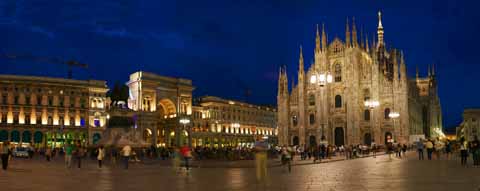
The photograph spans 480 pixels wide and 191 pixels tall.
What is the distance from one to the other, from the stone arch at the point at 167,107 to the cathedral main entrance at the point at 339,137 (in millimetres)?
32047

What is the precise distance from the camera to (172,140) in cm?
9338

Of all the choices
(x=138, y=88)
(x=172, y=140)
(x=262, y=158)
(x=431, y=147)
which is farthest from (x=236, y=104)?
(x=262, y=158)

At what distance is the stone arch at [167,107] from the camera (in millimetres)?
93088

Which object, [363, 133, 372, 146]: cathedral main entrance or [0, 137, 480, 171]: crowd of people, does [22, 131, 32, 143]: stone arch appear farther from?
[363, 133, 372, 146]: cathedral main entrance

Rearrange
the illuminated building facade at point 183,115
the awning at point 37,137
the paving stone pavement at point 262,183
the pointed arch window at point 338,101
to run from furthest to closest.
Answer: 1. the illuminated building facade at point 183,115
2. the awning at point 37,137
3. the pointed arch window at point 338,101
4. the paving stone pavement at point 262,183

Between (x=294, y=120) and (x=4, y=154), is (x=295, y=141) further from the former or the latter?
(x=4, y=154)

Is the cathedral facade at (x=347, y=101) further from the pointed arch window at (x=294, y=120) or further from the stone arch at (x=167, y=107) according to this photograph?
the stone arch at (x=167, y=107)

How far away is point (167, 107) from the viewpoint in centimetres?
9506

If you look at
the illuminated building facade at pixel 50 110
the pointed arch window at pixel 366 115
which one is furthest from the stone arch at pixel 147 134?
the pointed arch window at pixel 366 115

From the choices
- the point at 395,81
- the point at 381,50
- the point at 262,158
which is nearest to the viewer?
the point at 262,158

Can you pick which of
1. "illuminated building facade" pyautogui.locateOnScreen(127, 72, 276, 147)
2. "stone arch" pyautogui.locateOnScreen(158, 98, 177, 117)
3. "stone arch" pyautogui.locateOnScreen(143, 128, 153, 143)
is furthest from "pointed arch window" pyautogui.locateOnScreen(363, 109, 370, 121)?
"stone arch" pyautogui.locateOnScreen(143, 128, 153, 143)

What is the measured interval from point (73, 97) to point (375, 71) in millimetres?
49867

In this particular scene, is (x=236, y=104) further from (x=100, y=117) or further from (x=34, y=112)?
(x=34, y=112)

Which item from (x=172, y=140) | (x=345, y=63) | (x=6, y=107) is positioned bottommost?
(x=172, y=140)
